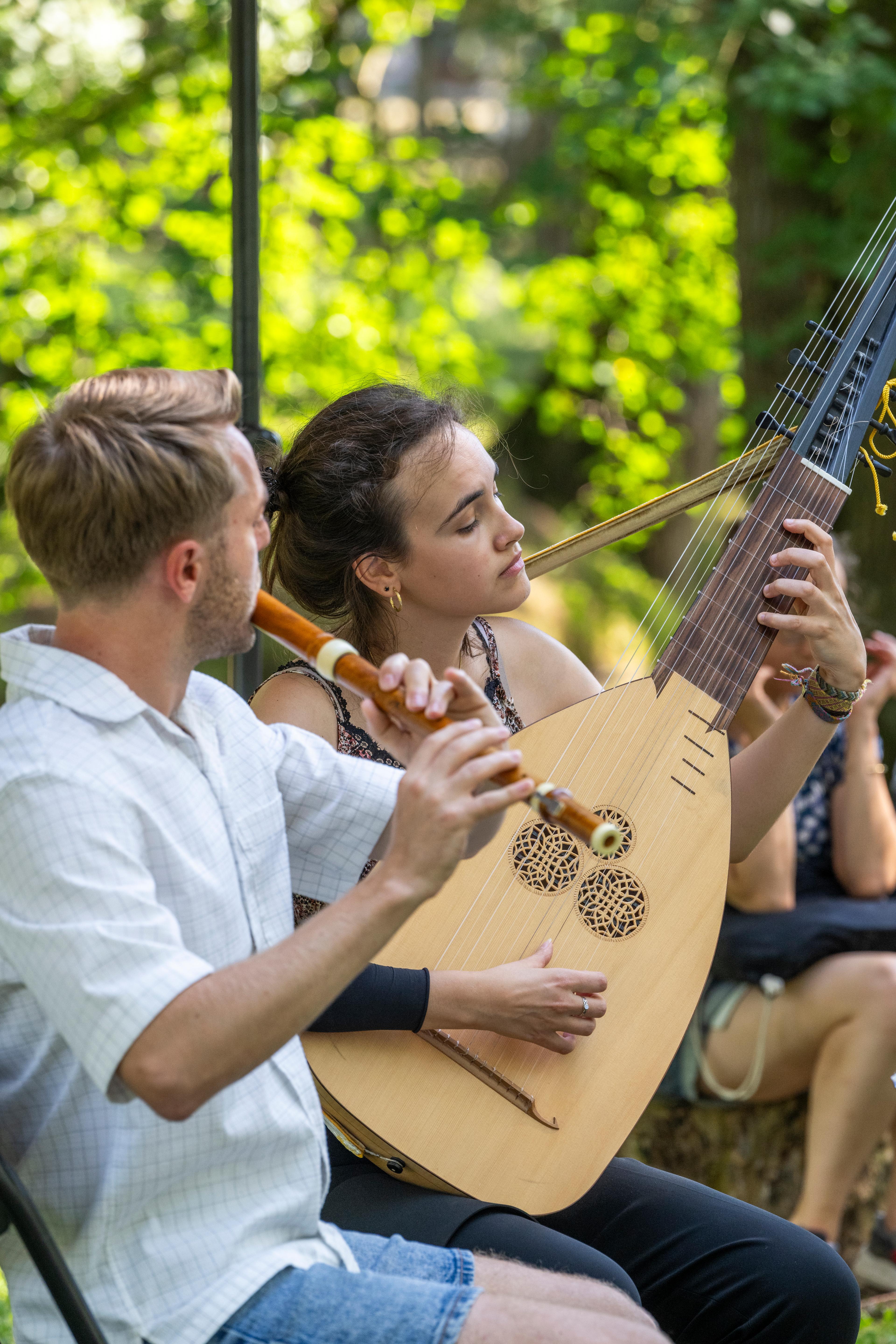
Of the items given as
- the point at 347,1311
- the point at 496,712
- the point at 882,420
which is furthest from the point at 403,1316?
the point at 882,420

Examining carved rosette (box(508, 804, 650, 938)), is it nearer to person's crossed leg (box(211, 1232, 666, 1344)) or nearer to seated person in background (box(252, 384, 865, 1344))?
seated person in background (box(252, 384, 865, 1344))

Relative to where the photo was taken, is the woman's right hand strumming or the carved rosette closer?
the woman's right hand strumming

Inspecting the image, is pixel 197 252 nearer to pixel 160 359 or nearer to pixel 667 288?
pixel 160 359

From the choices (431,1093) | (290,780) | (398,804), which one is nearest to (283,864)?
(290,780)

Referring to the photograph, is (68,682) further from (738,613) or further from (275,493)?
(738,613)

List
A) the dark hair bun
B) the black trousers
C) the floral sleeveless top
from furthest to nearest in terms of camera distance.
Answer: the dark hair bun → the floral sleeveless top → the black trousers

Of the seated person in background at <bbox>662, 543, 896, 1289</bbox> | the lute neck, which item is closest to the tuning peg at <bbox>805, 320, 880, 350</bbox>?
the lute neck

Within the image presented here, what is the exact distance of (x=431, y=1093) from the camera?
1.63m

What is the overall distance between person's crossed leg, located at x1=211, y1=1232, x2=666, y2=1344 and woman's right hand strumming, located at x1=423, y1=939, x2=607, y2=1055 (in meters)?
0.41

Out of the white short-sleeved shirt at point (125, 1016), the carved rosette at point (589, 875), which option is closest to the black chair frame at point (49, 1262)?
the white short-sleeved shirt at point (125, 1016)

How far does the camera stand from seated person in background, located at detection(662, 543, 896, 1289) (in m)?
2.79

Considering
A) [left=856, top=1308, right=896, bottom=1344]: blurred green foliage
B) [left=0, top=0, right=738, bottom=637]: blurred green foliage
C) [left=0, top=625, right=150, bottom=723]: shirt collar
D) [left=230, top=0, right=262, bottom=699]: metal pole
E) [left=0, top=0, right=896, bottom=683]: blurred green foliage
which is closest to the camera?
[left=0, top=625, right=150, bottom=723]: shirt collar

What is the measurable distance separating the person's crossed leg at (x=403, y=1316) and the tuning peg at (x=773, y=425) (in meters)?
1.26

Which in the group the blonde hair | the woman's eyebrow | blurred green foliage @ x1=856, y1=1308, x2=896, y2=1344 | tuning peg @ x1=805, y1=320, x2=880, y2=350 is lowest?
blurred green foliage @ x1=856, y1=1308, x2=896, y2=1344
